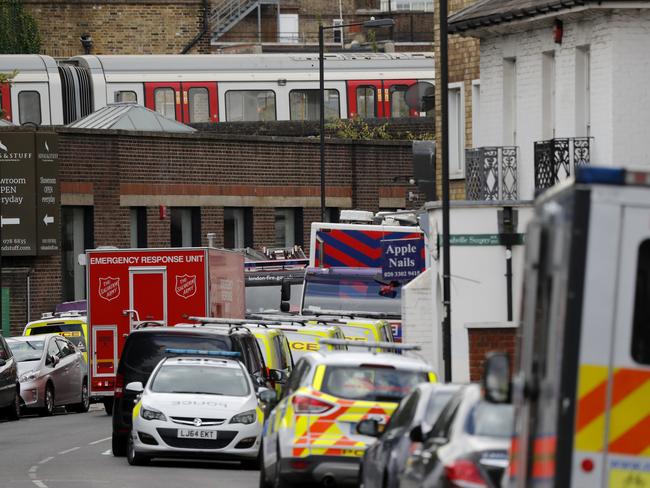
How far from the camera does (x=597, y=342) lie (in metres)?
10.5

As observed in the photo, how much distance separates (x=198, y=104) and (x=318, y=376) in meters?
48.9

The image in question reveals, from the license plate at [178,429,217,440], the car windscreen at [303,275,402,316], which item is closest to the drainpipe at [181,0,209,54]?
the car windscreen at [303,275,402,316]

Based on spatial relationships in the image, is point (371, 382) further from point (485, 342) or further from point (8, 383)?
point (8, 383)

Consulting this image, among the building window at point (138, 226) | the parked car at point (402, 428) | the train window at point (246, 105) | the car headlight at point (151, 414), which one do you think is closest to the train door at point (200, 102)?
the train window at point (246, 105)

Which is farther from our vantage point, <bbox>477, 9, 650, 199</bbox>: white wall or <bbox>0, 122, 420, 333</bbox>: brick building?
<bbox>0, 122, 420, 333</bbox>: brick building

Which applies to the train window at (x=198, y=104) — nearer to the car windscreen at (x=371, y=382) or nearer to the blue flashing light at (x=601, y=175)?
the car windscreen at (x=371, y=382)

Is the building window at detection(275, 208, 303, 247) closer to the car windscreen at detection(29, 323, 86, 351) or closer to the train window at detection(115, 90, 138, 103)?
the train window at detection(115, 90, 138, 103)

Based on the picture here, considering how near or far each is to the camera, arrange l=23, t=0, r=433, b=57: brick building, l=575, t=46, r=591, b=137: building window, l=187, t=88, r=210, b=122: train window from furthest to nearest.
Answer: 1. l=23, t=0, r=433, b=57: brick building
2. l=187, t=88, r=210, b=122: train window
3. l=575, t=46, r=591, b=137: building window

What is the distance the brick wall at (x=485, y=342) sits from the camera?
28250mm

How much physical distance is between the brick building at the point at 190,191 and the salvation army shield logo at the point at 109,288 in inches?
716

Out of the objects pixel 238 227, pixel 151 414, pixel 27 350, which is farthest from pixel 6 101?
pixel 151 414

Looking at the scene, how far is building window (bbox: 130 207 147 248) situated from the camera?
5825cm

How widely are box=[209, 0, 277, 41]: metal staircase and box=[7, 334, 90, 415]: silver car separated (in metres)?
56.3

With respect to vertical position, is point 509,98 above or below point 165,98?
below
